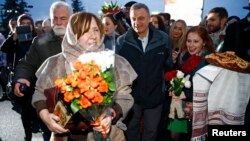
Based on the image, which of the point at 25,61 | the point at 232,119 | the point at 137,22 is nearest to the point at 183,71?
the point at 137,22

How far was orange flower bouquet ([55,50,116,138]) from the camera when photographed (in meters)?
2.16

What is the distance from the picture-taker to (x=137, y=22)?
4.62 meters

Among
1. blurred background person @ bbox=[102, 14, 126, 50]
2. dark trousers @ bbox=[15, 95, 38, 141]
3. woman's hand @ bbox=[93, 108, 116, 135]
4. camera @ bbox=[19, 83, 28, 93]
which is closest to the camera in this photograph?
woman's hand @ bbox=[93, 108, 116, 135]

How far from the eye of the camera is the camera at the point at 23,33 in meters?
4.78

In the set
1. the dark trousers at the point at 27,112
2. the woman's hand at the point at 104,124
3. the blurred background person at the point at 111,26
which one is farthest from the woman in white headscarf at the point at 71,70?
the blurred background person at the point at 111,26

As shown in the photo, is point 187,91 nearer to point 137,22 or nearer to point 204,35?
point 204,35

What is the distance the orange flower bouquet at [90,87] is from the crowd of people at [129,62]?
0.13 m

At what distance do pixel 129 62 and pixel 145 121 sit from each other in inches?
34.1

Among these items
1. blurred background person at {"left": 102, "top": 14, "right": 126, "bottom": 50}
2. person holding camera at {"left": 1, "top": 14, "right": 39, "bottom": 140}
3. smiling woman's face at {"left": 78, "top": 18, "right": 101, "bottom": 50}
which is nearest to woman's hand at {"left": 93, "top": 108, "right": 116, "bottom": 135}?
smiling woman's face at {"left": 78, "top": 18, "right": 101, "bottom": 50}

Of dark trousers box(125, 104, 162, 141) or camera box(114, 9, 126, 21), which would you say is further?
camera box(114, 9, 126, 21)

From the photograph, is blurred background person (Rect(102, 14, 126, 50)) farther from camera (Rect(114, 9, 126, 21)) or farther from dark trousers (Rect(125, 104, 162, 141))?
dark trousers (Rect(125, 104, 162, 141))

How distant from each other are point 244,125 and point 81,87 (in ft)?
5.39

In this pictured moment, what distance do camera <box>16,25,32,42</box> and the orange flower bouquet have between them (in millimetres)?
2762

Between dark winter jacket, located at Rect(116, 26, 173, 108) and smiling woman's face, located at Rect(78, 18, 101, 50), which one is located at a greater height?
smiling woman's face, located at Rect(78, 18, 101, 50)
